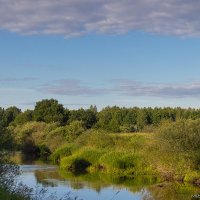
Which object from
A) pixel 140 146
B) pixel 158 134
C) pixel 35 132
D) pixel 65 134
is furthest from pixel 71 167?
pixel 35 132

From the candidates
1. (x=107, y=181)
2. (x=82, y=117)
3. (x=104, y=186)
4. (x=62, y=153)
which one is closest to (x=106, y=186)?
(x=104, y=186)

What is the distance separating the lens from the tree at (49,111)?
324 feet

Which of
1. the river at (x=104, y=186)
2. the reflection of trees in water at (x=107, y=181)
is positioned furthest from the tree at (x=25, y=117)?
the reflection of trees in water at (x=107, y=181)

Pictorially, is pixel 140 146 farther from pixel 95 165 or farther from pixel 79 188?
pixel 79 188

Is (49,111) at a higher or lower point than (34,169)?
higher

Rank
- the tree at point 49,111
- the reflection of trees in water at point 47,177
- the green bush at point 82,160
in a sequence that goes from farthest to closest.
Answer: the tree at point 49,111
the green bush at point 82,160
the reflection of trees in water at point 47,177

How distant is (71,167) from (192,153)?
15186 millimetres

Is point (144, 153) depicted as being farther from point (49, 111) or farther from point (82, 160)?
point (49, 111)

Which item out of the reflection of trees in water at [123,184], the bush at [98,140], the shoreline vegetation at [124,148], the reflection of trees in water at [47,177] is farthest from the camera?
the bush at [98,140]

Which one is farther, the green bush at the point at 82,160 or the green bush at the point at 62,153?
the green bush at the point at 62,153

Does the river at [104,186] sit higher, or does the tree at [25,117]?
the tree at [25,117]

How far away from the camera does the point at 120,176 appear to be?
44.7m

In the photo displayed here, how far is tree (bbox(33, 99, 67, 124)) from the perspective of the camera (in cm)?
9878

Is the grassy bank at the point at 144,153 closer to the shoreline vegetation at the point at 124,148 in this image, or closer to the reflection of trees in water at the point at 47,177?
the shoreline vegetation at the point at 124,148
